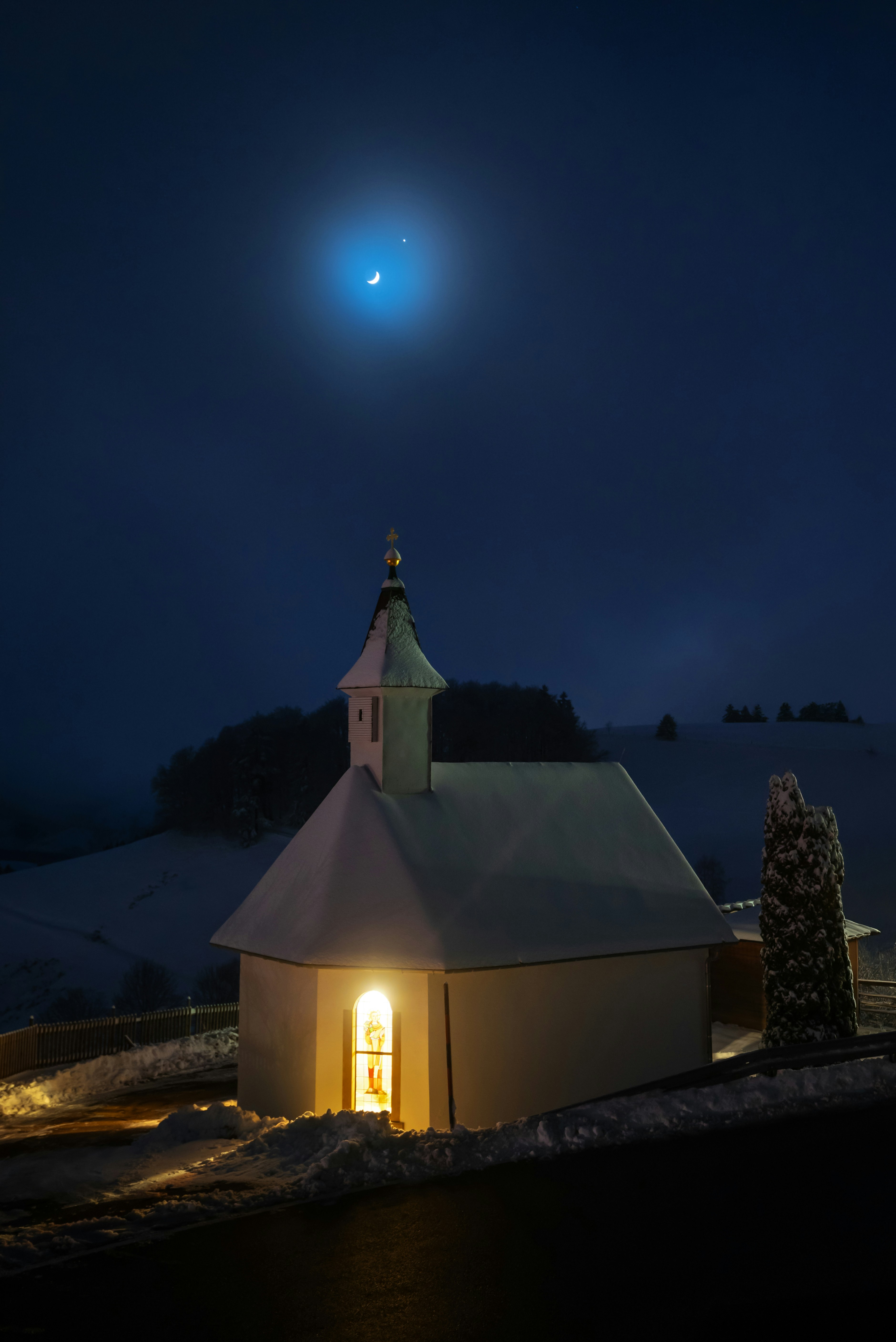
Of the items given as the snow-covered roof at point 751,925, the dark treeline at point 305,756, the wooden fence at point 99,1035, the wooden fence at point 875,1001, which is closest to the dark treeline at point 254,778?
the dark treeline at point 305,756

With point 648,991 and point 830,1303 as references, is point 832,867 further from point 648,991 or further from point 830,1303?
point 830,1303

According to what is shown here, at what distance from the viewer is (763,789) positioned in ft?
252

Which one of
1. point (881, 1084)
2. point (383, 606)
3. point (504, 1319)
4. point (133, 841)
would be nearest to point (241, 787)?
point (133, 841)

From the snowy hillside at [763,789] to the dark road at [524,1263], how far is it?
36.6m

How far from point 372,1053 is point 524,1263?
7846mm

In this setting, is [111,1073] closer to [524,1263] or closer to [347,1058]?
[347,1058]

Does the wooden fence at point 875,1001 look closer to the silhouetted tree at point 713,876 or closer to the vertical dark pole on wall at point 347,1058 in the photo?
the vertical dark pole on wall at point 347,1058

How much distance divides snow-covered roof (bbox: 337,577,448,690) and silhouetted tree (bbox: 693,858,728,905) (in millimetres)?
37439

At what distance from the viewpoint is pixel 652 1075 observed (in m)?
18.1

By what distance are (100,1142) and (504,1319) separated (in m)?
11.8

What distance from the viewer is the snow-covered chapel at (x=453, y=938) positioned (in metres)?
16.0

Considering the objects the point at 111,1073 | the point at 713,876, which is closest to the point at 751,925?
the point at 111,1073

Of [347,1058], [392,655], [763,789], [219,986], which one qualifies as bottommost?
[219,986]

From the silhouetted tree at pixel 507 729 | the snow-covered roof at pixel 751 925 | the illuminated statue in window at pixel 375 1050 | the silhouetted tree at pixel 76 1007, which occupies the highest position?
the silhouetted tree at pixel 507 729
